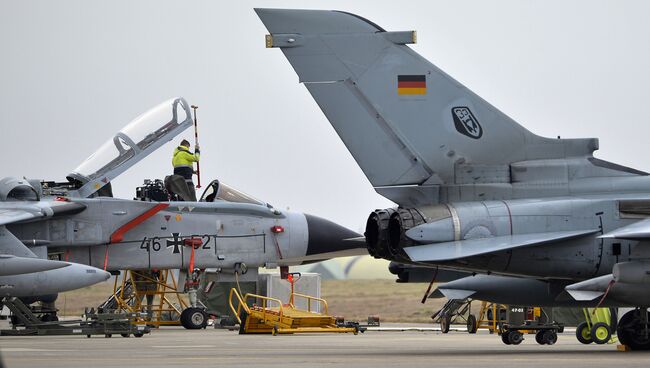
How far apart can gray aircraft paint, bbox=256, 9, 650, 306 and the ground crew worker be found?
862 centimetres

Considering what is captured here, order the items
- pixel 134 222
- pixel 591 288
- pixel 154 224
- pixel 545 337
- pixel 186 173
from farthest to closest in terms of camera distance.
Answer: pixel 186 173 → pixel 154 224 → pixel 134 222 → pixel 545 337 → pixel 591 288

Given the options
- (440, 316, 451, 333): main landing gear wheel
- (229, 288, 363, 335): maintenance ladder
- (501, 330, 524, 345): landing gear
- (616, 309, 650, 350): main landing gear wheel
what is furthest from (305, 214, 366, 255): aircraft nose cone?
(616, 309, 650, 350): main landing gear wheel

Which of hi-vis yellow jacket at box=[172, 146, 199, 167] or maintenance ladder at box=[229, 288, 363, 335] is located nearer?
maintenance ladder at box=[229, 288, 363, 335]

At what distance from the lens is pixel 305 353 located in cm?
1357

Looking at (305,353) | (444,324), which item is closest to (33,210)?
(444,324)

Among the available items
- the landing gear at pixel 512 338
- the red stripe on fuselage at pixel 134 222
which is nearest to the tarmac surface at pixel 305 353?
the landing gear at pixel 512 338

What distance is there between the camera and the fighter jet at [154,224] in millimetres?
21281

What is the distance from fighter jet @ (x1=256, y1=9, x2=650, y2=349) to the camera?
46.5 feet

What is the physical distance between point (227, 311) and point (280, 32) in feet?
43.7

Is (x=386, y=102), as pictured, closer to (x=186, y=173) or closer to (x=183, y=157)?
(x=183, y=157)

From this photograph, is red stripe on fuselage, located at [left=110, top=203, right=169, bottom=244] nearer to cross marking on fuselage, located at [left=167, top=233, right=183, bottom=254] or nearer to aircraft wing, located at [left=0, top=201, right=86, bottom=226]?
cross marking on fuselage, located at [left=167, top=233, right=183, bottom=254]

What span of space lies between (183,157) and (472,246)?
9.93 metres

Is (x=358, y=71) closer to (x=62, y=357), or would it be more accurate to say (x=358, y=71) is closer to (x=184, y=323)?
(x=62, y=357)

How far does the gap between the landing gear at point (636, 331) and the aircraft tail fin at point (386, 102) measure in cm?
240
